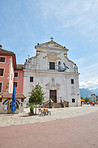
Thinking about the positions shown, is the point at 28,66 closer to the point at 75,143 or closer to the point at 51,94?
the point at 51,94

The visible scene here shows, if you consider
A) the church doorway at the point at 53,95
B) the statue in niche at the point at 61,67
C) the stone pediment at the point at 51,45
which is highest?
the stone pediment at the point at 51,45

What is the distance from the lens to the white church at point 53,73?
1208 inches

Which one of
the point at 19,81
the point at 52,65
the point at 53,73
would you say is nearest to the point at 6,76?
the point at 19,81

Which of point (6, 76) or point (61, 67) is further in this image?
point (61, 67)

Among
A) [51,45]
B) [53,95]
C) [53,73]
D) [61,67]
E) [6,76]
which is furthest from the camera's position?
[51,45]

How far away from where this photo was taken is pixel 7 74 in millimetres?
19562

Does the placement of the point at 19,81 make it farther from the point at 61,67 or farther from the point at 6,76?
the point at 61,67

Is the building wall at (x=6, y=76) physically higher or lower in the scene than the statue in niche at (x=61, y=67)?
lower

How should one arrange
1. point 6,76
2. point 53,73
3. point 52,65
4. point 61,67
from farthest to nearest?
1. point 61,67
2. point 52,65
3. point 53,73
4. point 6,76

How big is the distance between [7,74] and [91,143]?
17467 millimetres

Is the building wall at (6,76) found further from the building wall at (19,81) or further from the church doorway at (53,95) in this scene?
the church doorway at (53,95)

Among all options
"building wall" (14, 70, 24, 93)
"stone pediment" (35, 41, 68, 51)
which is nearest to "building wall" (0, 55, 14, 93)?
"building wall" (14, 70, 24, 93)

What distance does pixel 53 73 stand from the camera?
32219 millimetres

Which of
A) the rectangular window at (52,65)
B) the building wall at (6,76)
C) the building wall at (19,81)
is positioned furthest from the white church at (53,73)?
the building wall at (6,76)
